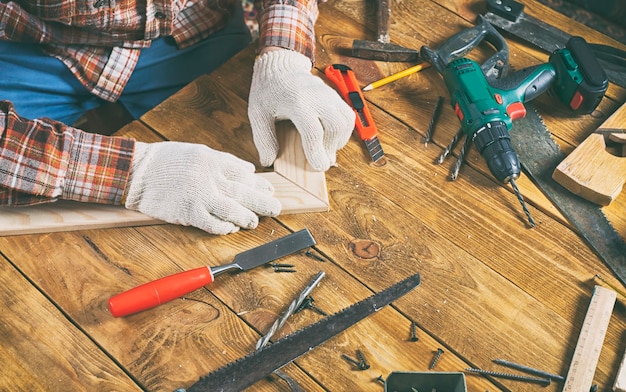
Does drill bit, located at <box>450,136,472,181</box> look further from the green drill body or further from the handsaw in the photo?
the handsaw

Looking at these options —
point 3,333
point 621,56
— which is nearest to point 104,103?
point 3,333

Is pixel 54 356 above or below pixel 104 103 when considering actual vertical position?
below

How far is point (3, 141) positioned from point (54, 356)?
46 cm

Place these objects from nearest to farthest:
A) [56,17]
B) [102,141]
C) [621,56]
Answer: [102,141], [56,17], [621,56]

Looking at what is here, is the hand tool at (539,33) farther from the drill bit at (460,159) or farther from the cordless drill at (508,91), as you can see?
the drill bit at (460,159)

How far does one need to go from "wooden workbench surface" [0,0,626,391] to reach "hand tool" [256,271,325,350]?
0.01 m

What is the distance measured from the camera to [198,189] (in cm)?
126

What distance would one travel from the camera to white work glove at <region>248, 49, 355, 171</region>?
1.35m

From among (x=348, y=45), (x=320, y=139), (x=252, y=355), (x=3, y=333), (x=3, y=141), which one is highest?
(x=348, y=45)

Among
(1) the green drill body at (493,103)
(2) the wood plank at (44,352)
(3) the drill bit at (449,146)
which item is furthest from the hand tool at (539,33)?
(2) the wood plank at (44,352)

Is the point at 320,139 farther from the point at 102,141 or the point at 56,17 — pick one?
the point at 56,17

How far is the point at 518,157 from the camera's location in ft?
4.59

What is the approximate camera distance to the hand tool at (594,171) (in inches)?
52.1

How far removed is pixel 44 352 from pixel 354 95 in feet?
2.90
